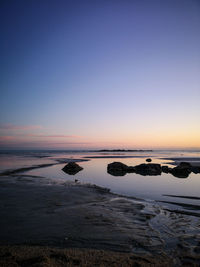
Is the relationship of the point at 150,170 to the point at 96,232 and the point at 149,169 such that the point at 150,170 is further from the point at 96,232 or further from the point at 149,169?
the point at 96,232

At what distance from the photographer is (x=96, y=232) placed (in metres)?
4.77

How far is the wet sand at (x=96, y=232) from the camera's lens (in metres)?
3.58

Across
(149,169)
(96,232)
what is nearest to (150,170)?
(149,169)

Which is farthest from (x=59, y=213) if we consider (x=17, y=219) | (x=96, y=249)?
(x=96, y=249)

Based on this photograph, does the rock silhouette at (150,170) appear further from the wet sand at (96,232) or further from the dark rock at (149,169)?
the wet sand at (96,232)

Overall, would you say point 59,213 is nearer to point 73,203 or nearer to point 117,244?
point 73,203

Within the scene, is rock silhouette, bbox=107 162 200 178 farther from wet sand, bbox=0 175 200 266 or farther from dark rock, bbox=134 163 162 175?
wet sand, bbox=0 175 200 266

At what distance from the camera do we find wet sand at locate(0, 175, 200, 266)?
141 inches

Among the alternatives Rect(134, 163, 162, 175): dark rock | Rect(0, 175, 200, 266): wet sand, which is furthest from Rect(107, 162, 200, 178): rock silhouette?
Rect(0, 175, 200, 266): wet sand

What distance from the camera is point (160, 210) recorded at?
702 centimetres

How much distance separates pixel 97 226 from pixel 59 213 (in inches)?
66.3

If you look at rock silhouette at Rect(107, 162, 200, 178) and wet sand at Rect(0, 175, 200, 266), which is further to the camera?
rock silhouette at Rect(107, 162, 200, 178)

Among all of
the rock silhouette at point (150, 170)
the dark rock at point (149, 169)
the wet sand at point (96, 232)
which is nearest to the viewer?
the wet sand at point (96, 232)

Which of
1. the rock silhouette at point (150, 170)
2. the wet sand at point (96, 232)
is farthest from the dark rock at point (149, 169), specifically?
the wet sand at point (96, 232)
